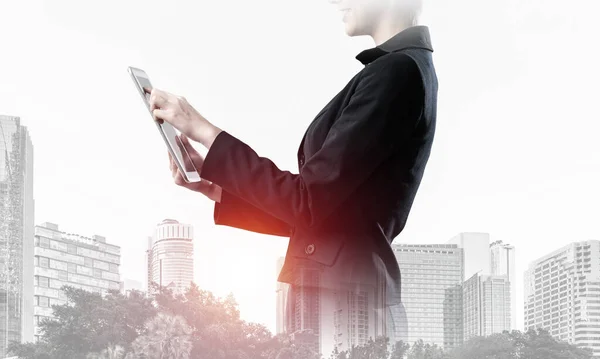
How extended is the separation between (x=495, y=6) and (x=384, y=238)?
16843 mm

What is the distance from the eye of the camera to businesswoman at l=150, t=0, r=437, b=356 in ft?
1.87

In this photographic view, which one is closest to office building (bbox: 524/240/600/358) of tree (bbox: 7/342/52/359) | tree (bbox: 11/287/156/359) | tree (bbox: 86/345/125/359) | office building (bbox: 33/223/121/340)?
office building (bbox: 33/223/121/340)

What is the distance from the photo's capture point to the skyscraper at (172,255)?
16094mm

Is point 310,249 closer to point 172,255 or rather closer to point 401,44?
point 401,44

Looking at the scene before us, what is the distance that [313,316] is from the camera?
62cm

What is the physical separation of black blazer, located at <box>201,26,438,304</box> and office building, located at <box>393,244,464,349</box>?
18.5 m

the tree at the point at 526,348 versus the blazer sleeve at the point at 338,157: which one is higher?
the blazer sleeve at the point at 338,157

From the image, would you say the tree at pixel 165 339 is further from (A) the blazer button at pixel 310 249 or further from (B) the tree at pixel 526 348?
(A) the blazer button at pixel 310 249

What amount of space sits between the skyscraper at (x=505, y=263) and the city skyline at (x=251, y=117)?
1.16 ft

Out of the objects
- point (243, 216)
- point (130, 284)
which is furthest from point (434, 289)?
point (243, 216)

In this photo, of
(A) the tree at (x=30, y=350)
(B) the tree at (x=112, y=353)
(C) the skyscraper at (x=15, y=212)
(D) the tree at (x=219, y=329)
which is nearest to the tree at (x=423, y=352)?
(D) the tree at (x=219, y=329)

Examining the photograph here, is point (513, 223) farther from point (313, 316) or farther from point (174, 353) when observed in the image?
point (313, 316)

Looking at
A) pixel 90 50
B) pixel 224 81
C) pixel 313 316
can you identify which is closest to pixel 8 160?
pixel 90 50

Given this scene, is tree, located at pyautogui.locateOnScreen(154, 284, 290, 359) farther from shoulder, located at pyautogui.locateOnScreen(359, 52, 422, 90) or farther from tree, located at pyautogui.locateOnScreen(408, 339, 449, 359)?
shoulder, located at pyautogui.locateOnScreen(359, 52, 422, 90)
